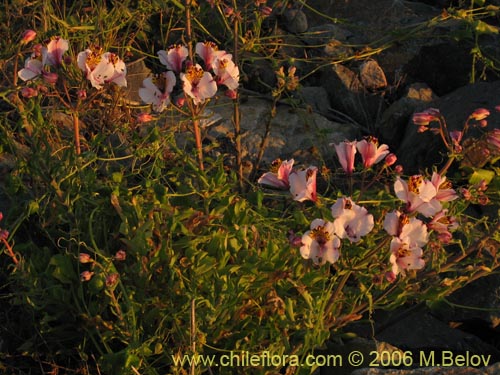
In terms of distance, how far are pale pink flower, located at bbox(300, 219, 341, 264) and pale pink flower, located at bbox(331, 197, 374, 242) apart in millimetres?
25

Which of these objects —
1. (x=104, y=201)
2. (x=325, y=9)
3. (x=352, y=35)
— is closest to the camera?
(x=104, y=201)

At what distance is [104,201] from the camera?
311cm

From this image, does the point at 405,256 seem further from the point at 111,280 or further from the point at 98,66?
the point at 98,66

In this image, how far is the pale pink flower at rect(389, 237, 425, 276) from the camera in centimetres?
254

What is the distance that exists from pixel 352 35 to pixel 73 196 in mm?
2670

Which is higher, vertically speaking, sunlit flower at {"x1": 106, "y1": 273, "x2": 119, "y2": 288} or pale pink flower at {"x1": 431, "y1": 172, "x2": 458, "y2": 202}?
pale pink flower at {"x1": 431, "y1": 172, "x2": 458, "y2": 202}

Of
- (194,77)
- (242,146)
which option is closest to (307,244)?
(194,77)

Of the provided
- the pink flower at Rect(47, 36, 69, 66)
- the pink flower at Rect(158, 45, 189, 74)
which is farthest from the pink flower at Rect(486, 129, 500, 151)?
the pink flower at Rect(47, 36, 69, 66)

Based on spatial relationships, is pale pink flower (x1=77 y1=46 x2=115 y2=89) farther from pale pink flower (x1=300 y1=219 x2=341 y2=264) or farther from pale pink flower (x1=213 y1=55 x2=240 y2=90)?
pale pink flower (x1=300 y1=219 x2=341 y2=264)

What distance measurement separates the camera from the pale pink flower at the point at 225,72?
10.0ft

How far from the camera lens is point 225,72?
10.0 feet

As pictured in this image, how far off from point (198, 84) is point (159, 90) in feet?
0.52

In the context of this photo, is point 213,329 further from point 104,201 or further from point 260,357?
point 104,201

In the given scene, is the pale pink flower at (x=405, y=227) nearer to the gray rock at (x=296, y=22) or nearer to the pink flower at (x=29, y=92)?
the pink flower at (x=29, y=92)
